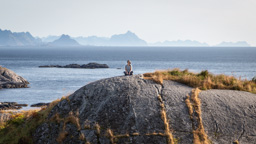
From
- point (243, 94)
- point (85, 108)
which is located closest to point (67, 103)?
point (85, 108)

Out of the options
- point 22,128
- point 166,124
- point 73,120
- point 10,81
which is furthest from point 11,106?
point 166,124

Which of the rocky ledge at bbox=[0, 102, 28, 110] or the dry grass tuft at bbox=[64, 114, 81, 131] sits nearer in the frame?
the dry grass tuft at bbox=[64, 114, 81, 131]

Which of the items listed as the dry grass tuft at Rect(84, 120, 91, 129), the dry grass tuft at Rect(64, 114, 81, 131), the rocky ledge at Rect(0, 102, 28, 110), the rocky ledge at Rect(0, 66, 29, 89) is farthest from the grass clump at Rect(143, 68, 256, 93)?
the rocky ledge at Rect(0, 66, 29, 89)

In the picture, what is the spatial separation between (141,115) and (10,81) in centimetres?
7815

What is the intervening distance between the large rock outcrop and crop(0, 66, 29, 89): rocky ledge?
6784 centimetres

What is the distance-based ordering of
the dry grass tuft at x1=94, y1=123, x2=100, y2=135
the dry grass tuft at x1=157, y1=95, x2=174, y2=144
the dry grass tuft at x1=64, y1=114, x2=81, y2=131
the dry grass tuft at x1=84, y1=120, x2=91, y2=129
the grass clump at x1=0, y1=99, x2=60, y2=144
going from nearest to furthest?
the dry grass tuft at x1=157, y1=95, x2=174, y2=144
the dry grass tuft at x1=94, y1=123, x2=100, y2=135
the dry grass tuft at x1=84, y1=120, x2=91, y2=129
the dry grass tuft at x1=64, y1=114, x2=81, y2=131
the grass clump at x1=0, y1=99, x2=60, y2=144

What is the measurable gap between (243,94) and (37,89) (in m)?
65.6

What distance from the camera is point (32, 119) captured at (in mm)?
19234

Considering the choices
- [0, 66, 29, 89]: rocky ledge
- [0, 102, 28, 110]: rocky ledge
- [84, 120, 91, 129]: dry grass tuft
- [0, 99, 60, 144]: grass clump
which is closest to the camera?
[84, 120, 91, 129]: dry grass tuft

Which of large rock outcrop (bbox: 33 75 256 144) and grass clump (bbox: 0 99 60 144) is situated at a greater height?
large rock outcrop (bbox: 33 75 256 144)

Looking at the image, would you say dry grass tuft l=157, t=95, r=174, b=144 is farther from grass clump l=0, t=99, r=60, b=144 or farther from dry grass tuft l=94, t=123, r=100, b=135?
grass clump l=0, t=99, r=60, b=144

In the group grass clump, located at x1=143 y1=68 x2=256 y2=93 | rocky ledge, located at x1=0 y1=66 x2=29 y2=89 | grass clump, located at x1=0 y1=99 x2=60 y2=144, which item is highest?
grass clump, located at x1=143 y1=68 x2=256 y2=93

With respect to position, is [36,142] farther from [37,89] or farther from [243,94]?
[37,89]

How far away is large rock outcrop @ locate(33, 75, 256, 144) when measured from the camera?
1588cm
